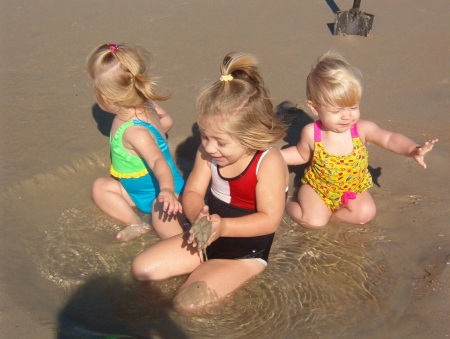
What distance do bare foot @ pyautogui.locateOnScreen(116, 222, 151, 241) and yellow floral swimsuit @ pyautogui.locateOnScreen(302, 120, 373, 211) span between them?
3.82ft

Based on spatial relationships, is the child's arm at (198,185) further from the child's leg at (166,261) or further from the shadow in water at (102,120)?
the shadow in water at (102,120)

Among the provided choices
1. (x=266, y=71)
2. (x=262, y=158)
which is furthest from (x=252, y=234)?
(x=266, y=71)

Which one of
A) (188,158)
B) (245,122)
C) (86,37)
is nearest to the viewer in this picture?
(245,122)

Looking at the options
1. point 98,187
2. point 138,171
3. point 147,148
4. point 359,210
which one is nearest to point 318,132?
point 359,210

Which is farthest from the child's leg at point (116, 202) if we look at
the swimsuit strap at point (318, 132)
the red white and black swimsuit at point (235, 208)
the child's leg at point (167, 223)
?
the swimsuit strap at point (318, 132)

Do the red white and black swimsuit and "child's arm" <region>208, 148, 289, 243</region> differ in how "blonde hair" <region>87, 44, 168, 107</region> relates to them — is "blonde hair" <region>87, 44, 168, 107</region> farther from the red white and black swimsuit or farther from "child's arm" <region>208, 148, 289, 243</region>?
"child's arm" <region>208, 148, 289, 243</region>

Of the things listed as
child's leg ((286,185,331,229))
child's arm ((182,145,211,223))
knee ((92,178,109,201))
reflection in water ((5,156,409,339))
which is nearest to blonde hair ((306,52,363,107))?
child's leg ((286,185,331,229))

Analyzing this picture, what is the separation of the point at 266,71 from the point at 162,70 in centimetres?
98

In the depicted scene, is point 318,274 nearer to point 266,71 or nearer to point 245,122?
point 245,122

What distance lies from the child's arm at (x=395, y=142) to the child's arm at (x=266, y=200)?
895mm

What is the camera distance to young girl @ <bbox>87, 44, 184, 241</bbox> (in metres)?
3.17

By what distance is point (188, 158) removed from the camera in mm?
4195

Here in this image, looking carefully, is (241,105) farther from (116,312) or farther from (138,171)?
(116,312)

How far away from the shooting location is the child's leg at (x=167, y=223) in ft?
10.8
